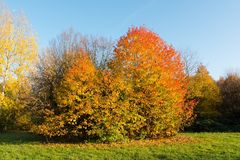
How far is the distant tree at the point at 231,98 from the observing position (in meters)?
33.7

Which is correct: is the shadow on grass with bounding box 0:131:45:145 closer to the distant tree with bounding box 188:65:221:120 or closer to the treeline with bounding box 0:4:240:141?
the treeline with bounding box 0:4:240:141

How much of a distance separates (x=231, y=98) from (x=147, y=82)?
70.7 feet

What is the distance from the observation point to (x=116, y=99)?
55.4 feet

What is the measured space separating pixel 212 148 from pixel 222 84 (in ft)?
86.9

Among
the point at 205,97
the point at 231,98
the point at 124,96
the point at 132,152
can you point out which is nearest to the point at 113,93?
the point at 124,96

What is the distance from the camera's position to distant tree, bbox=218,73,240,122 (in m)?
33.7

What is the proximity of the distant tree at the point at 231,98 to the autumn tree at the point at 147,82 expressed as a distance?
1736 cm

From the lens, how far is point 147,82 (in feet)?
57.7

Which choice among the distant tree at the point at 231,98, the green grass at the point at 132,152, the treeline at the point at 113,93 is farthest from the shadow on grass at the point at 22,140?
the distant tree at the point at 231,98

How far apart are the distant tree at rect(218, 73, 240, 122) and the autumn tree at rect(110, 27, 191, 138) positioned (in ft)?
57.0

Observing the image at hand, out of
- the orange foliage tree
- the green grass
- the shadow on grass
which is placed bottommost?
the green grass

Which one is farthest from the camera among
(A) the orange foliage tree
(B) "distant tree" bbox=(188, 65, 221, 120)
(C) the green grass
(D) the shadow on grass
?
(B) "distant tree" bbox=(188, 65, 221, 120)

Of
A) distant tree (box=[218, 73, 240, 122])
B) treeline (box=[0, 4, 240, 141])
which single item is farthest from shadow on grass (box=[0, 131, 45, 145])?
distant tree (box=[218, 73, 240, 122])

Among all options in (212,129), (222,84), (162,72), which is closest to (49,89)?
(162,72)
